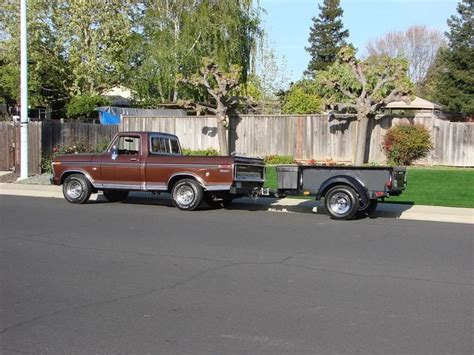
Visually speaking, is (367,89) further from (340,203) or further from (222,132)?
(340,203)

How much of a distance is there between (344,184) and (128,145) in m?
5.81

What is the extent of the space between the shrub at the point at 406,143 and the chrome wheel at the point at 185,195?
35.5 ft

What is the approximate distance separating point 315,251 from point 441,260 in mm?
1836

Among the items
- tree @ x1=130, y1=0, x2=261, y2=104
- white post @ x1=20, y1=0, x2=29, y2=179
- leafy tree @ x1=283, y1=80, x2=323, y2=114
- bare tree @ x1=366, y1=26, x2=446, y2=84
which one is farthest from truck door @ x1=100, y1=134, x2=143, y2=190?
bare tree @ x1=366, y1=26, x2=446, y2=84

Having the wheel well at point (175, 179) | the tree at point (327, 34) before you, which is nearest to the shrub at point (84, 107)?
the wheel well at point (175, 179)

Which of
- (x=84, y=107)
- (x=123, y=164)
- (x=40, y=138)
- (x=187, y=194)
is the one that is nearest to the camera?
(x=187, y=194)

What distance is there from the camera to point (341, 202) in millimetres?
12797

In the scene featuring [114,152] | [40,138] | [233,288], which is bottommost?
[233,288]

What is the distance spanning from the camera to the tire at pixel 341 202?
494 inches

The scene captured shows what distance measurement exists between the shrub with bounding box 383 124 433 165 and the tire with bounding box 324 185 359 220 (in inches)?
408

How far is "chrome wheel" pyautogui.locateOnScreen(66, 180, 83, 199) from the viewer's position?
15.6 metres

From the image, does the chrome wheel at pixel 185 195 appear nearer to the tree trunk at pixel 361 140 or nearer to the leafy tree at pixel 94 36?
the tree trunk at pixel 361 140

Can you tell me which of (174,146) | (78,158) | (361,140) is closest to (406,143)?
(361,140)

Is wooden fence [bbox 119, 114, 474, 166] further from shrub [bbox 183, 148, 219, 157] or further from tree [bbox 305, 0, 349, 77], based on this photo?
tree [bbox 305, 0, 349, 77]
